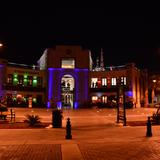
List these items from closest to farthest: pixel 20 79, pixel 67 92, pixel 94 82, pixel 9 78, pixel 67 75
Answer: pixel 9 78 → pixel 20 79 → pixel 67 92 → pixel 67 75 → pixel 94 82

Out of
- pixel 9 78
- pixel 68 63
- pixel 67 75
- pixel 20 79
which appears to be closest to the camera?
pixel 9 78

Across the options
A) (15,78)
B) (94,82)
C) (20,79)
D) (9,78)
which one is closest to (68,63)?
(94,82)

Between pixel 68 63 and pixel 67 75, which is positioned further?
pixel 68 63

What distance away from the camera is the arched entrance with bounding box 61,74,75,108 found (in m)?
65.2

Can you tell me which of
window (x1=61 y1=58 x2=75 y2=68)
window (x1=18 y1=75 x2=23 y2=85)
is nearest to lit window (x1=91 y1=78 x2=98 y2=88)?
window (x1=61 y1=58 x2=75 y2=68)

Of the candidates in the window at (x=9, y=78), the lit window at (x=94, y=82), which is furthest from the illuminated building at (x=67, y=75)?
the lit window at (x=94, y=82)

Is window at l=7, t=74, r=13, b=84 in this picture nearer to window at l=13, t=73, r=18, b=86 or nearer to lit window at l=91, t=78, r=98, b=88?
window at l=13, t=73, r=18, b=86

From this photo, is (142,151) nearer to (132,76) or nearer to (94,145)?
(94,145)

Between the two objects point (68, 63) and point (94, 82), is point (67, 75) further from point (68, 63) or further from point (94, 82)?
point (94, 82)

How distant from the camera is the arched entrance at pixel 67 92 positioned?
6519 cm

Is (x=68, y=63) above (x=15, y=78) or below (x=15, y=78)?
above

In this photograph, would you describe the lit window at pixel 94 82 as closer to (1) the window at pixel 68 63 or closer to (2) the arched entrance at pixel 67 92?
(2) the arched entrance at pixel 67 92

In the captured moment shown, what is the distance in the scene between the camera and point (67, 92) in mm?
65500

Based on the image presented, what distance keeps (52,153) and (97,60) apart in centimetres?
9019
